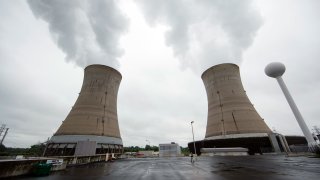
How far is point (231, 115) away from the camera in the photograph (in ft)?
123

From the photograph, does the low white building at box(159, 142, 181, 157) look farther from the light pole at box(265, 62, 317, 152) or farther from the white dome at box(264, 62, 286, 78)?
the white dome at box(264, 62, 286, 78)

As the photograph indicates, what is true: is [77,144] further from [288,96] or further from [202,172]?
[288,96]

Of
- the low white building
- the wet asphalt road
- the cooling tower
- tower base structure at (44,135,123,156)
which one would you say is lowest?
the wet asphalt road

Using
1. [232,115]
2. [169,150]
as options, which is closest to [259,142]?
[232,115]

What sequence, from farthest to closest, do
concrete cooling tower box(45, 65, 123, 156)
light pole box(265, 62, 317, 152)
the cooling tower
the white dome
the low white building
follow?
the low white building < the cooling tower < the white dome < light pole box(265, 62, 317, 152) < concrete cooling tower box(45, 65, 123, 156)

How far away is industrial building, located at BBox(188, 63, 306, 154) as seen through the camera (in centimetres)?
3744

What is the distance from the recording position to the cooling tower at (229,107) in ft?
123

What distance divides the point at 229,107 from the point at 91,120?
1018 inches

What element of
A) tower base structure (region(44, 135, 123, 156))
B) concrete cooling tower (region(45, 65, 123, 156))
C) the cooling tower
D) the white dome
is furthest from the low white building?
the white dome

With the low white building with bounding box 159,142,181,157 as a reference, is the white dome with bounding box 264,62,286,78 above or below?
above

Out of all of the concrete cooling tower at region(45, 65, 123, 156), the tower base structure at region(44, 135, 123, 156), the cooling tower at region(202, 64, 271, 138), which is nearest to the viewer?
the tower base structure at region(44, 135, 123, 156)

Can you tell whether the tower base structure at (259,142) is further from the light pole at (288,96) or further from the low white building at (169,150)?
the low white building at (169,150)

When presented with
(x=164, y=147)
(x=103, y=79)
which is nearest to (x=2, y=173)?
(x=103, y=79)

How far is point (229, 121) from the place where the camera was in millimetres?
37812
